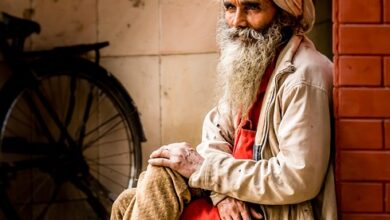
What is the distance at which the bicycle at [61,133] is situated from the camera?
4.29 meters

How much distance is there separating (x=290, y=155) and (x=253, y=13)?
1.62 feet

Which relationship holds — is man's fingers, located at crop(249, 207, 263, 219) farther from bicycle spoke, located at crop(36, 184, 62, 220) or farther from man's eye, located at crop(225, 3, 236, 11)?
bicycle spoke, located at crop(36, 184, 62, 220)

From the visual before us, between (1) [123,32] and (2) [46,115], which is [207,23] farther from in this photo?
(2) [46,115]

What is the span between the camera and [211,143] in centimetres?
257

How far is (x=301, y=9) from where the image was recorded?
2328 millimetres

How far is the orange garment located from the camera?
2.36 meters

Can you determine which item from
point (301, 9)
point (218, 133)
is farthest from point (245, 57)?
Result: point (218, 133)

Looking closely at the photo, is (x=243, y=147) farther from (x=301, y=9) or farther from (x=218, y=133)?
(x=301, y=9)

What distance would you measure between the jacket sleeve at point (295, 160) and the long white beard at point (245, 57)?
186 mm

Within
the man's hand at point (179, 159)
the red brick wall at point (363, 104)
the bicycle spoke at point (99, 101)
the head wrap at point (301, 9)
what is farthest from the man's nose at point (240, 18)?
the bicycle spoke at point (99, 101)

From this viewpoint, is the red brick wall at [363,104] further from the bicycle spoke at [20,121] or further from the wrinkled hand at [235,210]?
the bicycle spoke at [20,121]

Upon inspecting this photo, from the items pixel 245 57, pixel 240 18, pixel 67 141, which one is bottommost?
pixel 67 141

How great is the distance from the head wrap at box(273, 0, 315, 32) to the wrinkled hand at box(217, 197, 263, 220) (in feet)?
1.93

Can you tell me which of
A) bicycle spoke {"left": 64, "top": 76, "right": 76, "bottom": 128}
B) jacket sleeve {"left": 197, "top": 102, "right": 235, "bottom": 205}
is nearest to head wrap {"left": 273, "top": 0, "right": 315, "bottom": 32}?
jacket sleeve {"left": 197, "top": 102, "right": 235, "bottom": 205}
